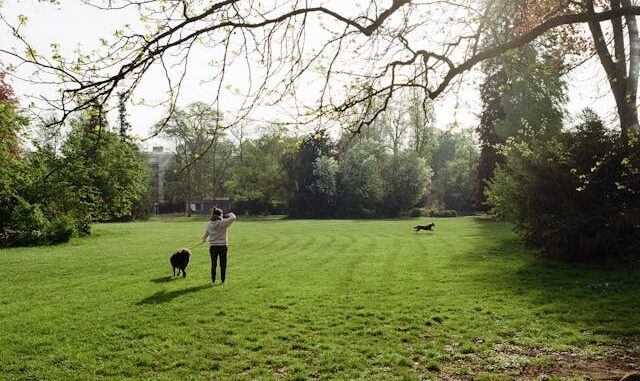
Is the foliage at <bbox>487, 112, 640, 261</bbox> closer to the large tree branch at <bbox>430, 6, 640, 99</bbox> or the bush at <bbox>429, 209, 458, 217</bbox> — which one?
the large tree branch at <bbox>430, 6, 640, 99</bbox>

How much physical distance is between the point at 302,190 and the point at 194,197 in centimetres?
2297

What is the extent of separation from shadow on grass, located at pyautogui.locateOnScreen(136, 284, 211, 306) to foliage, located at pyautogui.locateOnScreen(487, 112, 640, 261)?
1089 cm

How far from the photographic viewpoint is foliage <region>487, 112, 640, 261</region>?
1443 centimetres

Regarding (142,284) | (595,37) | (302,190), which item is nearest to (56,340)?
(142,284)

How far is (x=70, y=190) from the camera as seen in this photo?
96.3 feet

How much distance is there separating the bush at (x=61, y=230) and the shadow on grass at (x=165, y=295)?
18.4 metres

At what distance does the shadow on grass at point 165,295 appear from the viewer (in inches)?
425

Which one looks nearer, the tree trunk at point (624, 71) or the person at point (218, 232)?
the tree trunk at point (624, 71)

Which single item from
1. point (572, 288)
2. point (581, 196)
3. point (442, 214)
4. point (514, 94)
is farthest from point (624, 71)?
point (442, 214)

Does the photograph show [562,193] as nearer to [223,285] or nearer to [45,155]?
[223,285]

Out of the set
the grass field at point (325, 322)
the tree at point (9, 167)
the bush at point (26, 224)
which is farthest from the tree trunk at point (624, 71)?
the bush at point (26, 224)

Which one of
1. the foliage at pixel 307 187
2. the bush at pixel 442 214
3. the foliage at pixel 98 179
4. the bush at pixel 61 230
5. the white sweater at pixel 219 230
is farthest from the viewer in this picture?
the foliage at pixel 307 187

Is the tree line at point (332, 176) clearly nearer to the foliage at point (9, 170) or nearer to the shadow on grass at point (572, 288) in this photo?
the foliage at point (9, 170)

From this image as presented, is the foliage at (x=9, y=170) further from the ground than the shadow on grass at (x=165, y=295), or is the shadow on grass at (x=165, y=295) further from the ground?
the foliage at (x=9, y=170)
